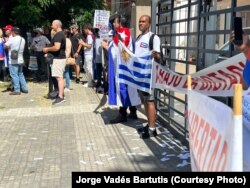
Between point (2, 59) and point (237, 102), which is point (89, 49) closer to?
point (2, 59)

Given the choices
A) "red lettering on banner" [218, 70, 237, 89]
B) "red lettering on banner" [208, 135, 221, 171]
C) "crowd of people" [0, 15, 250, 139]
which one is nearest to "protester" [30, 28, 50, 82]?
"crowd of people" [0, 15, 250, 139]

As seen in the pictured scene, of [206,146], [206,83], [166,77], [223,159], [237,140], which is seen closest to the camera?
[237,140]

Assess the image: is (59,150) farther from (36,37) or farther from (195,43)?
(36,37)

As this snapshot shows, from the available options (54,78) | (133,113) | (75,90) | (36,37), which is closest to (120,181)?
(133,113)

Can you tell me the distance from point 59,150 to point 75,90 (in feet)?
20.4

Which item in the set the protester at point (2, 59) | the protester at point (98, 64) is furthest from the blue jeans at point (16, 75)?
the protester at point (2, 59)

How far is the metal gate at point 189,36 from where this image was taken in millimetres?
5059

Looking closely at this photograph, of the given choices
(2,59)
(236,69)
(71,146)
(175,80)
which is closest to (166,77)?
(175,80)

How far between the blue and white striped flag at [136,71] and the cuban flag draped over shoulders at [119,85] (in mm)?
141

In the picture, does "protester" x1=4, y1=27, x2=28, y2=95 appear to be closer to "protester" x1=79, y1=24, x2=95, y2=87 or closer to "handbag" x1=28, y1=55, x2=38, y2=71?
"protester" x1=79, y1=24, x2=95, y2=87

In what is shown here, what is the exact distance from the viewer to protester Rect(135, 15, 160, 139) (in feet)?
20.7

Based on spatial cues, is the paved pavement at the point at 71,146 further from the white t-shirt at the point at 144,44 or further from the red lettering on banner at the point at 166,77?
the white t-shirt at the point at 144,44
